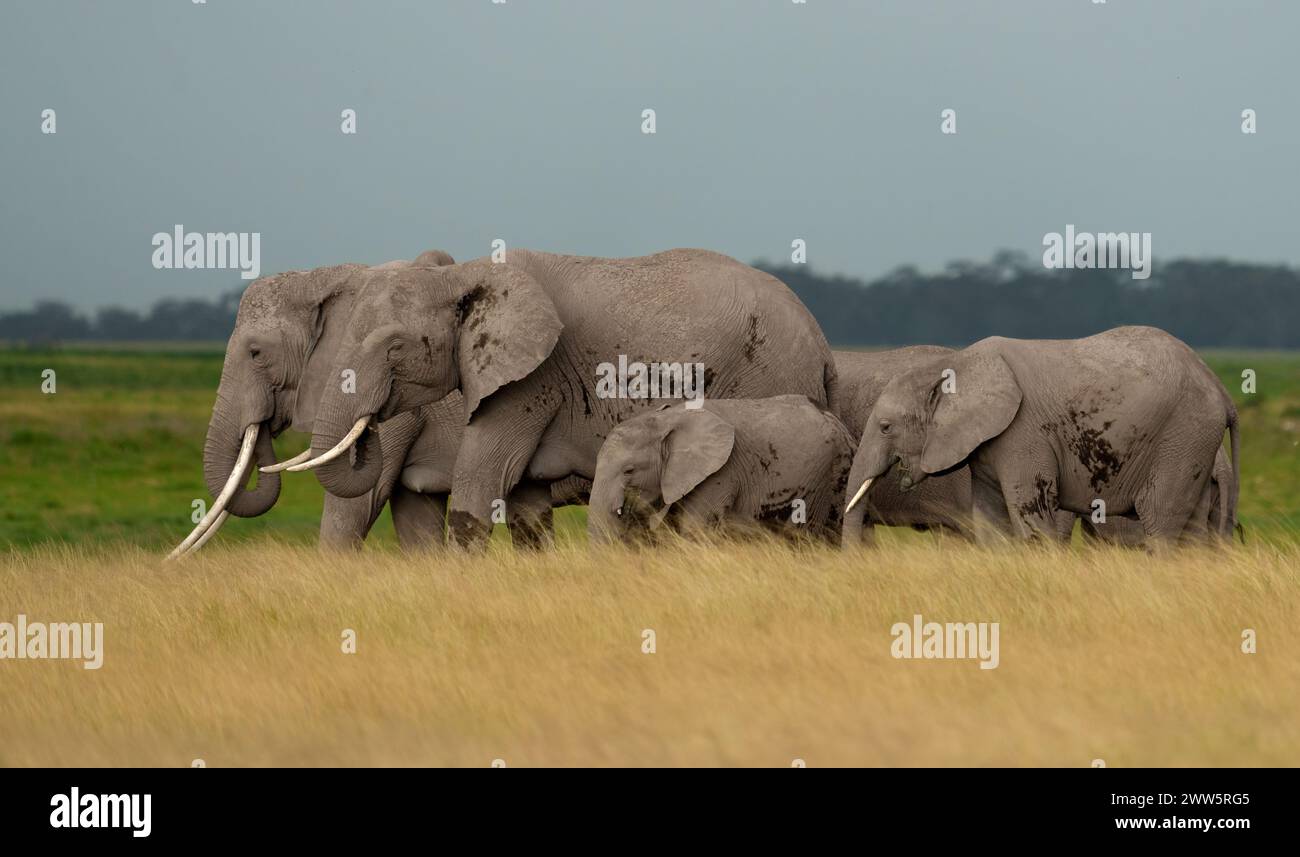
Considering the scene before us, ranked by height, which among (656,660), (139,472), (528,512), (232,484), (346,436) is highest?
(346,436)

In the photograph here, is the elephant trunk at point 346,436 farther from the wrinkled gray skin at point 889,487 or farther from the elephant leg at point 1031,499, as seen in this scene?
the elephant leg at point 1031,499

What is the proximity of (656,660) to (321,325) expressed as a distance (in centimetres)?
570

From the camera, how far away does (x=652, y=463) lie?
42.0 ft

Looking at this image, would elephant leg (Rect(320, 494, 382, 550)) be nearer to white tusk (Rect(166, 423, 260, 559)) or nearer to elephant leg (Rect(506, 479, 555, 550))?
white tusk (Rect(166, 423, 260, 559))

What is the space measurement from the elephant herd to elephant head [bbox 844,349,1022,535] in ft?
0.06

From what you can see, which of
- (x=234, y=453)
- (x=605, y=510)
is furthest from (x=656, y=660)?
(x=234, y=453)

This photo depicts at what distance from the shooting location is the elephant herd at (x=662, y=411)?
12922mm

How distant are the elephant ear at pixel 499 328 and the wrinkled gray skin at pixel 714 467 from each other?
0.82 metres

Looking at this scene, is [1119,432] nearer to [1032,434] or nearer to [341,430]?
[1032,434]

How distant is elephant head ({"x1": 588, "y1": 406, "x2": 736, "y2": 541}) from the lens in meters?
12.7

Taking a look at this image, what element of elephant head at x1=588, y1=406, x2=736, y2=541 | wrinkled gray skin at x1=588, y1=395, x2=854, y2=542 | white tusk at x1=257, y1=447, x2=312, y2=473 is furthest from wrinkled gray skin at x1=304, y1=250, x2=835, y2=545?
elephant head at x1=588, y1=406, x2=736, y2=541

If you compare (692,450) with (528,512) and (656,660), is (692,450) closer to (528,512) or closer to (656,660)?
(528,512)

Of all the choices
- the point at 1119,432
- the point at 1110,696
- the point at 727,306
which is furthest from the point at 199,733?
the point at 1119,432

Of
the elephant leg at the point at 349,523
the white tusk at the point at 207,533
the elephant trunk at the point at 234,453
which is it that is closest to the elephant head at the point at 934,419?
the elephant leg at the point at 349,523
